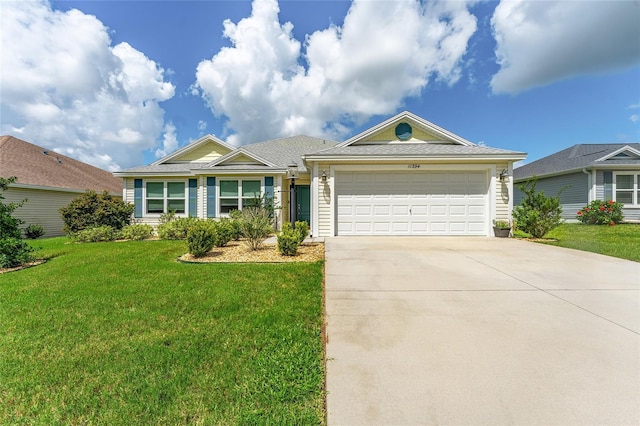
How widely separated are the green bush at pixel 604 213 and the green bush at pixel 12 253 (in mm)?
21639

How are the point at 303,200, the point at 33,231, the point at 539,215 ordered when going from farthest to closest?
the point at 303,200 < the point at 33,231 < the point at 539,215

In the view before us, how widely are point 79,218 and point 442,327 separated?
532 inches

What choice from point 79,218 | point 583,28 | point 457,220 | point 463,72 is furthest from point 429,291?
point 463,72

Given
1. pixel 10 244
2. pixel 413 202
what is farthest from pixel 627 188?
pixel 10 244

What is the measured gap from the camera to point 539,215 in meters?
9.03

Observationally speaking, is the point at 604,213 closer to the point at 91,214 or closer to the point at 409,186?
the point at 409,186

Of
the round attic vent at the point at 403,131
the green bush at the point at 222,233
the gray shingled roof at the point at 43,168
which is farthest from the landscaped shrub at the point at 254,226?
the gray shingled roof at the point at 43,168

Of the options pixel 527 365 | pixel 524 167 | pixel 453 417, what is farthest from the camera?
pixel 524 167

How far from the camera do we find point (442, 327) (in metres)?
2.83

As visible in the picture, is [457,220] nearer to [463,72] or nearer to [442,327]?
[442,327]

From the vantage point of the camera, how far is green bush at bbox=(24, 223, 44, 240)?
39.1ft

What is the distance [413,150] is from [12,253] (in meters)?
11.8

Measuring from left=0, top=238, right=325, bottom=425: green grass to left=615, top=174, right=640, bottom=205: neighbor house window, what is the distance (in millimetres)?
18018

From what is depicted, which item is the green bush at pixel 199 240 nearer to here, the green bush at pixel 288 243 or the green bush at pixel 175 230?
the green bush at pixel 288 243
